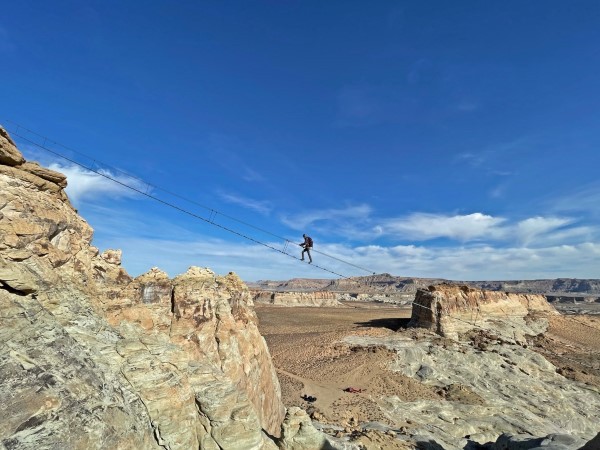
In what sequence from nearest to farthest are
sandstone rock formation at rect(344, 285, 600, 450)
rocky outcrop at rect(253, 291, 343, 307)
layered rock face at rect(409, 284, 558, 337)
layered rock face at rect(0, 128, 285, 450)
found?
1. layered rock face at rect(0, 128, 285, 450)
2. sandstone rock formation at rect(344, 285, 600, 450)
3. layered rock face at rect(409, 284, 558, 337)
4. rocky outcrop at rect(253, 291, 343, 307)

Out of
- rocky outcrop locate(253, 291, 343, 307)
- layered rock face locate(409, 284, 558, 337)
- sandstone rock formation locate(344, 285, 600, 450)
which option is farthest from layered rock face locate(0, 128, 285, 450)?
rocky outcrop locate(253, 291, 343, 307)

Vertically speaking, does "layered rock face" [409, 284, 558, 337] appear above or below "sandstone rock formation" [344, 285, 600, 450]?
above

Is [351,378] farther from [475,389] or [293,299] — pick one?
[293,299]

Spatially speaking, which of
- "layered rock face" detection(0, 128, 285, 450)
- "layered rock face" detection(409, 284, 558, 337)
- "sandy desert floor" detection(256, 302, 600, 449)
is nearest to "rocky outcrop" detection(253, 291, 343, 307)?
"layered rock face" detection(409, 284, 558, 337)

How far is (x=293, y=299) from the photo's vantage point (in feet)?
423

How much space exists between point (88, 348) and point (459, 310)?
51917 millimetres

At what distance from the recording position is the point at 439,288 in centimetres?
5288

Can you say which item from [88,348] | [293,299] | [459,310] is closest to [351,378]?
[88,348]

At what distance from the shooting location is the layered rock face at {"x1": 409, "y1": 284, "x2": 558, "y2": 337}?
47031 mm

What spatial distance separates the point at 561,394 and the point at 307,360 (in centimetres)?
2393

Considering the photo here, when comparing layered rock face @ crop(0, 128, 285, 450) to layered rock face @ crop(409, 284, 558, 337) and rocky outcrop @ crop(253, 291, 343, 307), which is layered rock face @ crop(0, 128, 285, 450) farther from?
rocky outcrop @ crop(253, 291, 343, 307)

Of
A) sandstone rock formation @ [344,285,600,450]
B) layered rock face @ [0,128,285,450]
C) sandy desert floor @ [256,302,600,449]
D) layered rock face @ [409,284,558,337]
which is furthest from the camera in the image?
layered rock face @ [409,284,558,337]

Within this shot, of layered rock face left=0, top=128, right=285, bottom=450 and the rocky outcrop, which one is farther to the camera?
the rocky outcrop

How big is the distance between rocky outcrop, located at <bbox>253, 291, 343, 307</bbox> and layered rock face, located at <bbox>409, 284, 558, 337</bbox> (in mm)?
73162
